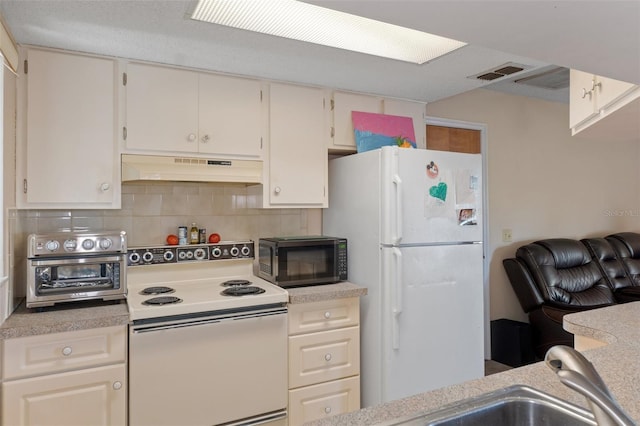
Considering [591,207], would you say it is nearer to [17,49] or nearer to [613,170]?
[613,170]

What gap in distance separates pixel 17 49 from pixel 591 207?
16.2ft

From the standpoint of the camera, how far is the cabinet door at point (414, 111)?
2.96 metres

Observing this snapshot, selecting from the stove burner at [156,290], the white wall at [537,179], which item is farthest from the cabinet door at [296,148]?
the white wall at [537,179]

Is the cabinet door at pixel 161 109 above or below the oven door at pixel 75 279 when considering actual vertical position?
above

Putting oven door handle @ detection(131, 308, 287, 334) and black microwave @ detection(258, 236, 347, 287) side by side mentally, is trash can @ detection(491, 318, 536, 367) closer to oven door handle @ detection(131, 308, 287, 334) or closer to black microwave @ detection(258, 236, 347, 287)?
black microwave @ detection(258, 236, 347, 287)

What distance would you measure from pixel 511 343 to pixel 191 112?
10.1 ft

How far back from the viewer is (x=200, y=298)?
7.02ft

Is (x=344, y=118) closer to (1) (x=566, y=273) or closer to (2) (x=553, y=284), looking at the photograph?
(2) (x=553, y=284)

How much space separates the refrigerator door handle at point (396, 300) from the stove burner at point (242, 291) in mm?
759

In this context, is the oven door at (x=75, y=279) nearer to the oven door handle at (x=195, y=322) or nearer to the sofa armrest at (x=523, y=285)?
the oven door handle at (x=195, y=322)

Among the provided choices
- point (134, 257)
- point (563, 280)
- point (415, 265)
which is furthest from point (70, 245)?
point (563, 280)

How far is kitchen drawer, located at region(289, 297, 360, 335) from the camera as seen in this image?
2.32 meters

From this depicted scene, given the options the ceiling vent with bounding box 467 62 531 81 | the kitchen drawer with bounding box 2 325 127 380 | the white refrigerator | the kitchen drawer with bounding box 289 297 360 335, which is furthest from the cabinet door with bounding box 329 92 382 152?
the kitchen drawer with bounding box 2 325 127 380

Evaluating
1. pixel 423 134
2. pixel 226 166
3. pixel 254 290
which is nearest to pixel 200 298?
pixel 254 290
